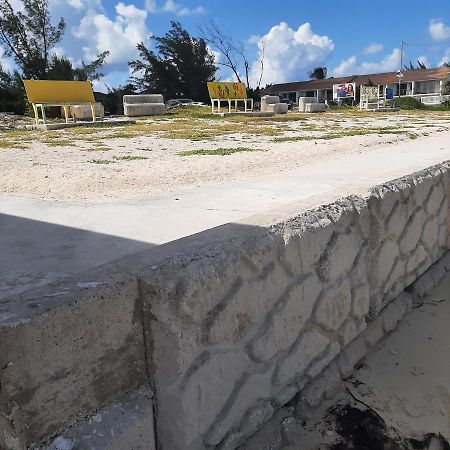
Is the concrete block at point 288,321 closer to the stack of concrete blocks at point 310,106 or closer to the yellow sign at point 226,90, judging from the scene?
the yellow sign at point 226,90

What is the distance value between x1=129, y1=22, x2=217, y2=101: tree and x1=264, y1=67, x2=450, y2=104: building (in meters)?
11.1

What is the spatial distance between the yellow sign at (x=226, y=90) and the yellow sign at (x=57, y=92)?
4900mm

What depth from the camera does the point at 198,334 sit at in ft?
4.33

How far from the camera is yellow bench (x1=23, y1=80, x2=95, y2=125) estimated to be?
12.2 metres

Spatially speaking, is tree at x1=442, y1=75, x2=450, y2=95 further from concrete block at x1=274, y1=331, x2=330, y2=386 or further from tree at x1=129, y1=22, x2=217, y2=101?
concrete block at x1=274, y1=331, x2=330, y2=386

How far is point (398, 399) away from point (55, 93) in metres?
12.8

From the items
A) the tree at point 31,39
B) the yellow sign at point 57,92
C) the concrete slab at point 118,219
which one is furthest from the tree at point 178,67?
the concrete slab at point 118,219

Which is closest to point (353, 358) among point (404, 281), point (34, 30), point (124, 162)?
point (404, 281)

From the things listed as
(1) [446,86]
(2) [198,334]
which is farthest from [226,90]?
(1) [446,86]

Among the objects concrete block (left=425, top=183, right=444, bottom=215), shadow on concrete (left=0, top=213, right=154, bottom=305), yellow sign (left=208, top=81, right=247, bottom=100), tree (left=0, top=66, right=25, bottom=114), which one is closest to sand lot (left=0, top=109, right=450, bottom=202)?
shadow on concrete (left=0, top=213, right=154, bottom=305)

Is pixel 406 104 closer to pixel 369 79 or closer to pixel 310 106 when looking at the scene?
pixel 310 106

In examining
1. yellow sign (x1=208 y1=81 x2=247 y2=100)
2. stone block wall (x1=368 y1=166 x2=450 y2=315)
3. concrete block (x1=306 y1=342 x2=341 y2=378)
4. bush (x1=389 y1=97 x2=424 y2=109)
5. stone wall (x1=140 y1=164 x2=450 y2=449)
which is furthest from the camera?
bush (x1=389 y1=97 x2=424 y2=109)

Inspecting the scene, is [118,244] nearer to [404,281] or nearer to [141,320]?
[141,320]

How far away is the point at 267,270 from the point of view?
155 cm
